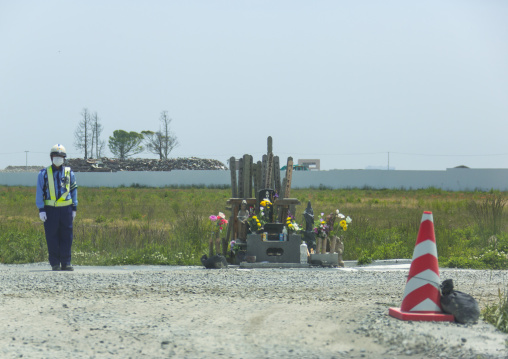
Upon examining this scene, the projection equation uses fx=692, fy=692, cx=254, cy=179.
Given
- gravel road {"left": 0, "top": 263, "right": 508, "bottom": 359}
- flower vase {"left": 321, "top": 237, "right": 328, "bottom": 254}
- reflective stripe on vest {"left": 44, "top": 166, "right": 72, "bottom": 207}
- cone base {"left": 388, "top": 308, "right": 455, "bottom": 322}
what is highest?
reflective stripe on vest {"left": 44, "top": 166, "right": 72, "bottom": 207}

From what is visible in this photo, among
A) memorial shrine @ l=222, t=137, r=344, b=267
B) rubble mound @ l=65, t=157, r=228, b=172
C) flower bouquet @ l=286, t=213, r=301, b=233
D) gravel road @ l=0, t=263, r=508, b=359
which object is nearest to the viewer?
gravel road @ l=0, t=263, r=508, b=359

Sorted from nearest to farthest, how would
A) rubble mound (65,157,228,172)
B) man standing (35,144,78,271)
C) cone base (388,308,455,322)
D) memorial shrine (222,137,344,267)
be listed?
1. cone base (388,308,455,322)
2. man standing (35,144,78,271)
3. memorial shrine (222,137,344,267)
4. rubble mound (65,157,228,172)

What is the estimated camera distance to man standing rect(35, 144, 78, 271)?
12828mm

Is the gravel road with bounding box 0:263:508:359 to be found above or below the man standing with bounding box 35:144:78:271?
below

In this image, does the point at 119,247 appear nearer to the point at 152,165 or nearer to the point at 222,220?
the point at 222,220

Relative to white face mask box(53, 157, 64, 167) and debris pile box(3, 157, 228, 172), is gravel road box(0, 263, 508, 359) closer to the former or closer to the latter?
white face mask box(53, 157, 64, 167)

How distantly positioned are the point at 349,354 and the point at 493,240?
35.7 ft

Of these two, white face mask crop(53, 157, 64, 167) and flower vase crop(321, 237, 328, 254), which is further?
flower vase crop(321, 237, 328, 254)

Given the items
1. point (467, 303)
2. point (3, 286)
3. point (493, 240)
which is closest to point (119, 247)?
point (3, 286)

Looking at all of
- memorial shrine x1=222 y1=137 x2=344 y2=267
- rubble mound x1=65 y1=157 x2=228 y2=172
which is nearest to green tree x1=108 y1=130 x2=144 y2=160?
rubble mound x1=65 y1=157 x2=228 y2=172

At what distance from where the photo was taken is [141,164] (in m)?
96.5

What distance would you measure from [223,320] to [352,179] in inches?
2590

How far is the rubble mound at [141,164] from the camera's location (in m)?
93.2

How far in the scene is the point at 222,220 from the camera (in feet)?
47.7
